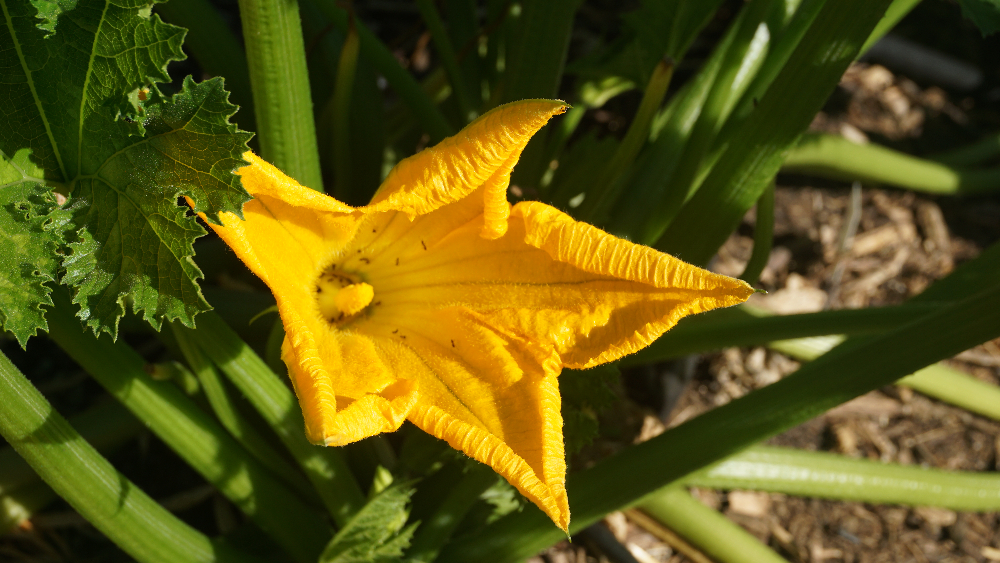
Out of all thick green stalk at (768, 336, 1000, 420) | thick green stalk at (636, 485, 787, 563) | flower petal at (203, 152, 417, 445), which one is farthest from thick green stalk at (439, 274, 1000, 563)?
thick green stalk at (768, 336, 1000, 420)

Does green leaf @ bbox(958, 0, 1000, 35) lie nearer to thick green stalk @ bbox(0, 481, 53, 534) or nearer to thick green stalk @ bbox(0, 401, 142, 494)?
thick green stalk @ bbox(0, 401, 142, 494)

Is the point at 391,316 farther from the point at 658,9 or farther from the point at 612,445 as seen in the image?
the point at 612,445

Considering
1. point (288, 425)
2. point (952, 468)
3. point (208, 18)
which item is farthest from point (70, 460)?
point (952, 468)

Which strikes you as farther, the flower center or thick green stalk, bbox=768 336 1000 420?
thick green stalk, bbox=768 336 1000 420

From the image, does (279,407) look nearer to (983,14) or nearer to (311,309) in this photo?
(311,309)

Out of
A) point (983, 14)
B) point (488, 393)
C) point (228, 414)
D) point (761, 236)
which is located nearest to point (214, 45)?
point (228, 414)

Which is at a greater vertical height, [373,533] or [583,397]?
[583,397]
